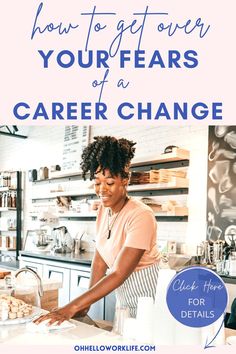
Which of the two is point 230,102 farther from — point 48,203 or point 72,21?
point 48,203

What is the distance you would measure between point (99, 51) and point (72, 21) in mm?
130

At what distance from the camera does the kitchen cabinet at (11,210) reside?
703cm

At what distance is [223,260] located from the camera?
12.1 ft

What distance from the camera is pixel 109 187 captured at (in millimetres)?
1953

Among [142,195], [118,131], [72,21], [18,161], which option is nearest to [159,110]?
[72,21]

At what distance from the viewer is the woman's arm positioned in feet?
5.46

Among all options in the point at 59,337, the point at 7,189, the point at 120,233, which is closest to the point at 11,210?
the point at 7,189

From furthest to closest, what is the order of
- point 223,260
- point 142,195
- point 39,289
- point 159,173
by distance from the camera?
point 142,195, point 159,173, point 223,260, point 39,289

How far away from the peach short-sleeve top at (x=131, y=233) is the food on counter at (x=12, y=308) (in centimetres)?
50

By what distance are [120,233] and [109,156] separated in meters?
0.40

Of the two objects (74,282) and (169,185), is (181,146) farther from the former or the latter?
(74,282)

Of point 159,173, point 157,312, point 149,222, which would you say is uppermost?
point 159,173

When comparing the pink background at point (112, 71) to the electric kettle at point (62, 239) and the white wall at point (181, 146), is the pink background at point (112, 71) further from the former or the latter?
the electric kettle at point (62, 239)

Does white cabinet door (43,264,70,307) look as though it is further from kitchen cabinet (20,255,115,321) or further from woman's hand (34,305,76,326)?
woman's hand (34,305,76,326)
